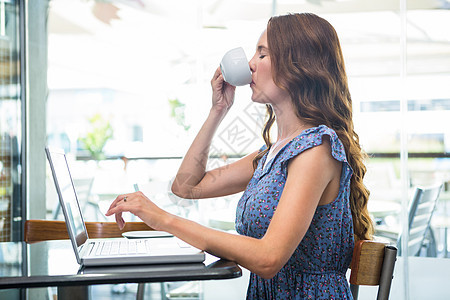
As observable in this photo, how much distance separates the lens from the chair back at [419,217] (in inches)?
125

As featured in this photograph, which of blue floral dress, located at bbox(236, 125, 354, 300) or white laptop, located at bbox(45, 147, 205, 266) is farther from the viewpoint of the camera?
blue floral dress, located at bbox(236, 125, 354, 300)

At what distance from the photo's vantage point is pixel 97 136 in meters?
3.54

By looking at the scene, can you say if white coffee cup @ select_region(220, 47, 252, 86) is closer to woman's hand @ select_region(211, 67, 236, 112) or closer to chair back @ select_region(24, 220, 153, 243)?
woman's hand @ select_region(211, 67, 236, 112)

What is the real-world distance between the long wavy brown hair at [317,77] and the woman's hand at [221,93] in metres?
0.36

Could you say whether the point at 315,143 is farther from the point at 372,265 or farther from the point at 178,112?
the point at 178,112

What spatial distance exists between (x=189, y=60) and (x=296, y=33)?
2.11 metres

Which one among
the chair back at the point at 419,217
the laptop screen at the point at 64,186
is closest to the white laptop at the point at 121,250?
the laptop screen at the point at 64,186

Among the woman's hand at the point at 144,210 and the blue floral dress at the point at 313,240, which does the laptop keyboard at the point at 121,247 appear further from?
the blue floral dress at the point at 313,240

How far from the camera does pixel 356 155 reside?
142cm

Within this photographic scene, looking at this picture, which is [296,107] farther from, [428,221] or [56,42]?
[56,42]

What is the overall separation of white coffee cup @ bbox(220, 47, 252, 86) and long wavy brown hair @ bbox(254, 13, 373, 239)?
126 mm

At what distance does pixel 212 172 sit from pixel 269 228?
2.24 ft

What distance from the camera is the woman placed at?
118cm

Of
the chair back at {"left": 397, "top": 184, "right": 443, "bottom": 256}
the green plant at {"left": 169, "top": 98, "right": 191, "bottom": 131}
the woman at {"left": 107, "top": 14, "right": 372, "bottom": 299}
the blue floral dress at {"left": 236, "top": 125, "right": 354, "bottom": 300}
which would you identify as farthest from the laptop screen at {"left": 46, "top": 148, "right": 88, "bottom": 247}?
the chair back at {"left": 397, "top": 184, "right": 443, "bottom": 256}
